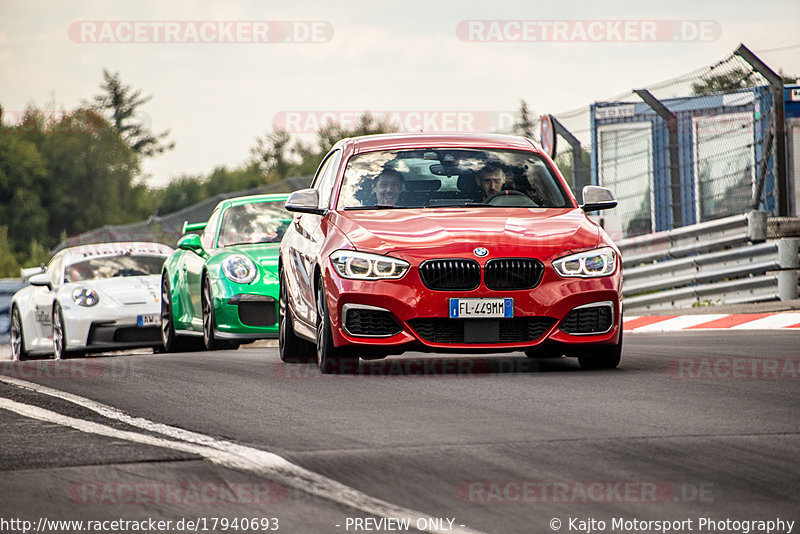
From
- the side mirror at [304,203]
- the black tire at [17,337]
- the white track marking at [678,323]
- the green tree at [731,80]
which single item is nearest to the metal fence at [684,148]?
the green tree at [731,80]

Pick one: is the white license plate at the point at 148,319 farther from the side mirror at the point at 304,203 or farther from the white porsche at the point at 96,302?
the side mirror at the point at 304,203

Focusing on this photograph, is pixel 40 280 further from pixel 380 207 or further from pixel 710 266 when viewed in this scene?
pixel 710 266

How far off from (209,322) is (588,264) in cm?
553

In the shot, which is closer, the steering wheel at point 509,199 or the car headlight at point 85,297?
the steering wheel at point 509,199

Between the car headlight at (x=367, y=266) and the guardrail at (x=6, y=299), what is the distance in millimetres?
16195

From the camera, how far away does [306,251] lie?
29.9ft

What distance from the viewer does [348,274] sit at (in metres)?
8.17

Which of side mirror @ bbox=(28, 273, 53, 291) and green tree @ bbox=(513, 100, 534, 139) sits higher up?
green tree @ bbox=(513, 100, 534, 139)

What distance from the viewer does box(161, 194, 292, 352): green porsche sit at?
12508 mm

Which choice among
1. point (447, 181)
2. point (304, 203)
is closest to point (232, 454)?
point (304, 203)

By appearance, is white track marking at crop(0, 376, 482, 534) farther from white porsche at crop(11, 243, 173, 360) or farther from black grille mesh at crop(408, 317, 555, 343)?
white porsche at crop(11, 243, 173, 360)

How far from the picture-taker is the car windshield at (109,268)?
637 inches

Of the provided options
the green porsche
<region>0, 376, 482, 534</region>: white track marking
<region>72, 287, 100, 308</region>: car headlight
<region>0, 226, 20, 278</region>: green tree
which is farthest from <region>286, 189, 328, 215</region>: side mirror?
<region>0, 226, 20, 278</region>: green tree

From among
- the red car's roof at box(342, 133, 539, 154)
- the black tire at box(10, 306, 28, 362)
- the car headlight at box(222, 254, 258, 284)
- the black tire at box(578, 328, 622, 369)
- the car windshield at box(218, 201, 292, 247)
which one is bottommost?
the black tire at box(10, 306, 28, 362)
